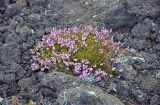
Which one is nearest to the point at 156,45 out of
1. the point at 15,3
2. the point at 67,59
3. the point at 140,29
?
the point at 140,29

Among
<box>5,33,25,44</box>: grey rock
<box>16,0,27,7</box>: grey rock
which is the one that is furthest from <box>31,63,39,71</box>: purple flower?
<box>16,0,27,7</box>: grey rock

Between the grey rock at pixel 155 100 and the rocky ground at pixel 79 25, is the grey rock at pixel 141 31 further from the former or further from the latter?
the grey rock at pixel 155 100

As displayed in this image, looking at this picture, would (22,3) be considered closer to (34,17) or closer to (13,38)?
(34,17)

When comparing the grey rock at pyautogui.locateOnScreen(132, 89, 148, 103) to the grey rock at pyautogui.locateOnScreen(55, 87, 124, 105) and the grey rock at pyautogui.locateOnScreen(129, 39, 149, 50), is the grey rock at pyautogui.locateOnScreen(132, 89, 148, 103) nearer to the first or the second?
the grey rock at pyautogui.locateOnScreen(55, 87, 124, 105)

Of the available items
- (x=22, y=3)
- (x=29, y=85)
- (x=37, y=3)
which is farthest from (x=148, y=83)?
(x=22, y=3)

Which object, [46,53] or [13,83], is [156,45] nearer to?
[46,53]

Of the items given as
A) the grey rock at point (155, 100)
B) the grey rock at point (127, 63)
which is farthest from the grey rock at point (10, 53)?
the grey rock at point (155, 100)
